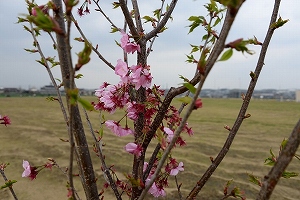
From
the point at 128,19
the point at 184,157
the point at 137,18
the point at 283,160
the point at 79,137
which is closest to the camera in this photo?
the point at 283,160

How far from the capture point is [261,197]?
49 centimetres


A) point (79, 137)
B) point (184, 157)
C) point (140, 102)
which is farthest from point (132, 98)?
point (184, 157)

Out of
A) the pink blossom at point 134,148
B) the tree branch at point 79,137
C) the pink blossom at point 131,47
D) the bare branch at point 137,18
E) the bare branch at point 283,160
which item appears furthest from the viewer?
the bare branch at point 137,18

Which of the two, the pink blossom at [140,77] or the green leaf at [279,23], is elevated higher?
the green leaf at [279,23]

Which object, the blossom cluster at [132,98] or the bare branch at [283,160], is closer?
the bare branch at [283,160]

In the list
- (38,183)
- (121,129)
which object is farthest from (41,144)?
(121,129)

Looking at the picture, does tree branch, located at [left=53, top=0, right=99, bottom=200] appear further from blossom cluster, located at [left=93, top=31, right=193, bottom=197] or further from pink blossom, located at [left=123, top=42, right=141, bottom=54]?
pink blossom, located at [left=123, top=42, right=141, bottom=54]

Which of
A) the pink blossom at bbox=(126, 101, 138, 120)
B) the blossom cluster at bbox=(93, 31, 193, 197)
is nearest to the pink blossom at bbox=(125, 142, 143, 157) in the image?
the blossom cluster at bbox=(93, 31, 193, 197)

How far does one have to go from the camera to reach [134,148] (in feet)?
2.66

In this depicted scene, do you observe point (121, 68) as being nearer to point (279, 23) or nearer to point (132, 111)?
point (132, 111)

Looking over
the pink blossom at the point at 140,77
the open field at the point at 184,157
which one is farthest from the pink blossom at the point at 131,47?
the open field at the point at 184,157

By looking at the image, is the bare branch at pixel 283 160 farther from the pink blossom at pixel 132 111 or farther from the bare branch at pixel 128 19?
the bare branch at pixel 128 19

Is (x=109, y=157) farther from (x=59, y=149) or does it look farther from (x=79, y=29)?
(x=79, y=29)

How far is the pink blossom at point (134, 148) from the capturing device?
81 cm
